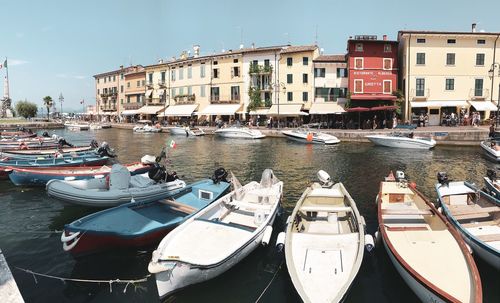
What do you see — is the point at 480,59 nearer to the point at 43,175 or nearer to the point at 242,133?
the point at 242,133

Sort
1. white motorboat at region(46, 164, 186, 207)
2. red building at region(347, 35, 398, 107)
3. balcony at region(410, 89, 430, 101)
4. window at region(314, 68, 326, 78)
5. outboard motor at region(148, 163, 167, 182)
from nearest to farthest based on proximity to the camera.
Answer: white motorboat at region(46, 164, 186, 207), outboard motor at region(148, 163, 167, 182), balcony at region(410, 89, 430, 101), red building at region(347, 35, 398, 107), window at region(314, 68, 326, 78)

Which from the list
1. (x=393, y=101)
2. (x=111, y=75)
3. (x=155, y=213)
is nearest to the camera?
(x=155, y=213)

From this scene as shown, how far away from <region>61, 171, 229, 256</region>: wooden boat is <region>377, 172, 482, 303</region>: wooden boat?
223 inches

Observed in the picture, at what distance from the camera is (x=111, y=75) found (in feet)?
286

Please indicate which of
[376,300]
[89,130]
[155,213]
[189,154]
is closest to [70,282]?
[155,213]

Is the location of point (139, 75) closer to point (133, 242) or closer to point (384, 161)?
point (384, 161)

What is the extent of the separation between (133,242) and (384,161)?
22.2 m

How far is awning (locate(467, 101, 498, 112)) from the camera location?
43000 millimetres

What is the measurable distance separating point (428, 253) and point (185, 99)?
60.4m

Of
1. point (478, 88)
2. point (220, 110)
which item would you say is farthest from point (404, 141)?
point (220, 110)

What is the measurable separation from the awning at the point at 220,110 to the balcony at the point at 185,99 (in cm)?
432

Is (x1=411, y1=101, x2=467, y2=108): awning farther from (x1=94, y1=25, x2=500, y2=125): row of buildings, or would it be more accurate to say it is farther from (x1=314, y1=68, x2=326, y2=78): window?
(x1=314, y1=68, x2=326, y2=78): window

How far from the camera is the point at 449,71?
148ft

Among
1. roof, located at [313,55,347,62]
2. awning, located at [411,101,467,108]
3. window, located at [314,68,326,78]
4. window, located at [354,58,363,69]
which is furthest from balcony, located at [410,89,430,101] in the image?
window, located at [314,68,326,78]
